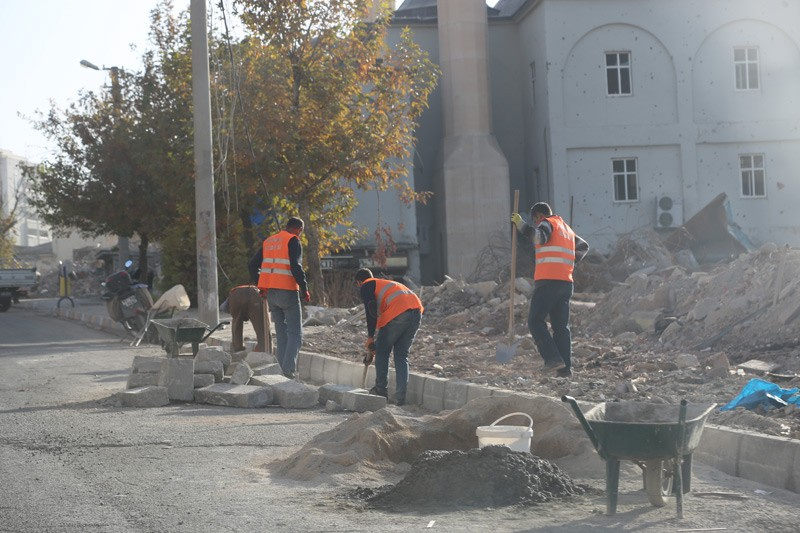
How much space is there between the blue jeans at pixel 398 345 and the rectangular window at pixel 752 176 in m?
25.8

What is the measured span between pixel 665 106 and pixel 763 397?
26.9m

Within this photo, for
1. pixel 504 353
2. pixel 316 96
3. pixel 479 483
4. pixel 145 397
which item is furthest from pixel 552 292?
pixel 316 96

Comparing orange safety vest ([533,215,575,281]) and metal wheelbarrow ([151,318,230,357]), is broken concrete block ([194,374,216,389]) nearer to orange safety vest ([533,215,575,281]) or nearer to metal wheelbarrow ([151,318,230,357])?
metal wheelbarrow ([151,318,230,357])

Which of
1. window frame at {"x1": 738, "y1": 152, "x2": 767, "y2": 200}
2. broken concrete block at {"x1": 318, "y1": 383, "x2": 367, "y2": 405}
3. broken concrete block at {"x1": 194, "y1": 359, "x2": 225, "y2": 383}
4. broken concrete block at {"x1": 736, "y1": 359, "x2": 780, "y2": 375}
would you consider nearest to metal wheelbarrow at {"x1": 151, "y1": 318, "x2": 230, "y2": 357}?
broken concrete block at {"x1": 194, "y1": 359, "x2": 225, "y2": 383}

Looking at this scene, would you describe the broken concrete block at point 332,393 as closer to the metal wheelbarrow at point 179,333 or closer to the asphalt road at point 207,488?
the asphalt road at point 207,488

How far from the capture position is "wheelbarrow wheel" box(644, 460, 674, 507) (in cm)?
615

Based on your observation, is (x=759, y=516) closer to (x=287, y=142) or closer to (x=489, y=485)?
(x=489, y=485)

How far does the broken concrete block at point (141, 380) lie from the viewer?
12.0 meters

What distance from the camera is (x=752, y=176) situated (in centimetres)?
3525

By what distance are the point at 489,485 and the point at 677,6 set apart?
101ft

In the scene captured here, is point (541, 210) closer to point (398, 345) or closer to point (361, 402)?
point (398, 345)

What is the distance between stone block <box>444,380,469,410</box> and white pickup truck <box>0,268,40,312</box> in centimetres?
3015

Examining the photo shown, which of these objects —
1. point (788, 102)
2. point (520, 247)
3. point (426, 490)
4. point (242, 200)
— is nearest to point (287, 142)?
point (242, 200)

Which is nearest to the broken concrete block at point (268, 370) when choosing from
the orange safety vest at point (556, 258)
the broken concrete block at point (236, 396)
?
the broken concrete block at point (236, 396)
